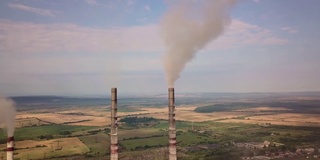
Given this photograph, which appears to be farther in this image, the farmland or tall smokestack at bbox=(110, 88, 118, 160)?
the farmland

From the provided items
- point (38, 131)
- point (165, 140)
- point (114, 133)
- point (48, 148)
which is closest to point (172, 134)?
point (114, 133)

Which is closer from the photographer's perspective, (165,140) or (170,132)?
(170,132)

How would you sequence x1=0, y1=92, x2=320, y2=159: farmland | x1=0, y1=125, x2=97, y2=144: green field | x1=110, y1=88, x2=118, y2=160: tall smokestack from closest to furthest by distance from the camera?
x1=110, y1=88, x2=118, y2=160: tall smokestack < x1=0, y1=92, x2=320, y2=159: farmland < x1=0, y1=125, x2=97, y2=144: green field

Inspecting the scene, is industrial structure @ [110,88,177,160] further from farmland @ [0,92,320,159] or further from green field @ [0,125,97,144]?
green field @ [0,125,97,144]

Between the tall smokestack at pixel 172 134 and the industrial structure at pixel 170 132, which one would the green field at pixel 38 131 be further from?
the tall smokestack at pixel 172 134

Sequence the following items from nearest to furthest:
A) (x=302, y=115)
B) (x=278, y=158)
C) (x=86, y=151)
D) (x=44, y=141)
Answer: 1. (x=278, y=158)
2. (x=86, y=151)
3. (x=44, y=141)
4. (x=302, y=115)

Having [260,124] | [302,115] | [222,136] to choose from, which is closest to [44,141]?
[222,136]

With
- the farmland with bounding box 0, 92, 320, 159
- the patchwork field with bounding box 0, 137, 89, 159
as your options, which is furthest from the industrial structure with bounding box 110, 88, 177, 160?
the patchwork field with bounding box 0, 137, 89, 159

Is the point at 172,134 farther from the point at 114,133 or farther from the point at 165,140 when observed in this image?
the point at 165,140

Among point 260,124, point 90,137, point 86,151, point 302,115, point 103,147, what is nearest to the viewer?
point 86,151

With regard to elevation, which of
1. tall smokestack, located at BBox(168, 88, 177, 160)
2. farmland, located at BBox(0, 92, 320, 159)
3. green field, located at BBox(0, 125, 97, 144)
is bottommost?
farmland, located at BBox(0, 92, 320, 159)

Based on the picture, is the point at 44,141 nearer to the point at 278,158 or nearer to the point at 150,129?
the point at 150,129
